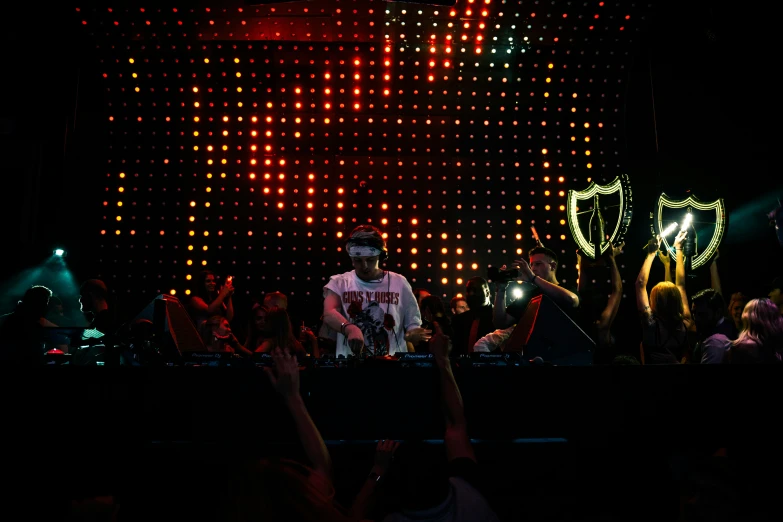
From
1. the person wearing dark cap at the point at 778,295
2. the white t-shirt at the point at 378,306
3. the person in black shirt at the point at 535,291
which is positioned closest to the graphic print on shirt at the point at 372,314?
the white t-shirt at the point at 378,306

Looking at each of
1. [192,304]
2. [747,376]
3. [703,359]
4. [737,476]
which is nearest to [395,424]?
[737,476]

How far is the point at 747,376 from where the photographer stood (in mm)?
2990

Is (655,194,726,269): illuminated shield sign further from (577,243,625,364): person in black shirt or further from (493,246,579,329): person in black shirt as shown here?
(493,246,579,329): person in black shirt

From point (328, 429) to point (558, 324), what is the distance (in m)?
1.34

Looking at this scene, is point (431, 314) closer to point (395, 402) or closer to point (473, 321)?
point (473, 321)

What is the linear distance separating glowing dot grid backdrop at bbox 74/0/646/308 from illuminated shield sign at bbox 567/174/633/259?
0.92m

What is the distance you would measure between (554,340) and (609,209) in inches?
167

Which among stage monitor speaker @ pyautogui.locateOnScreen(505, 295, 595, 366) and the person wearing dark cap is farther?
the person wearing dark cap

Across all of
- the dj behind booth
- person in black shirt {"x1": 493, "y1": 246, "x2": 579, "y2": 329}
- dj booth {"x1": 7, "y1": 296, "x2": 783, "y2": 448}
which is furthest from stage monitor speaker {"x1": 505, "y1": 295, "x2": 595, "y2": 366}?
person in black shirt {"x1": 493, "y1": 246, "x2": 579, "y2": 329}

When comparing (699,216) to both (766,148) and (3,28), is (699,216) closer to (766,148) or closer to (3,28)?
(766,148)

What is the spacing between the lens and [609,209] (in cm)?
720

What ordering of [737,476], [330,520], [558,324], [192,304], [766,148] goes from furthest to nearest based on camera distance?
1. [766,148]
2. [192,304]
3. [558,324]
4. [737,476]
5. [330,520]

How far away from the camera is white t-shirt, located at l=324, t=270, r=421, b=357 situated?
4.47 meters

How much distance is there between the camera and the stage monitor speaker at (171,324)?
3254mm
